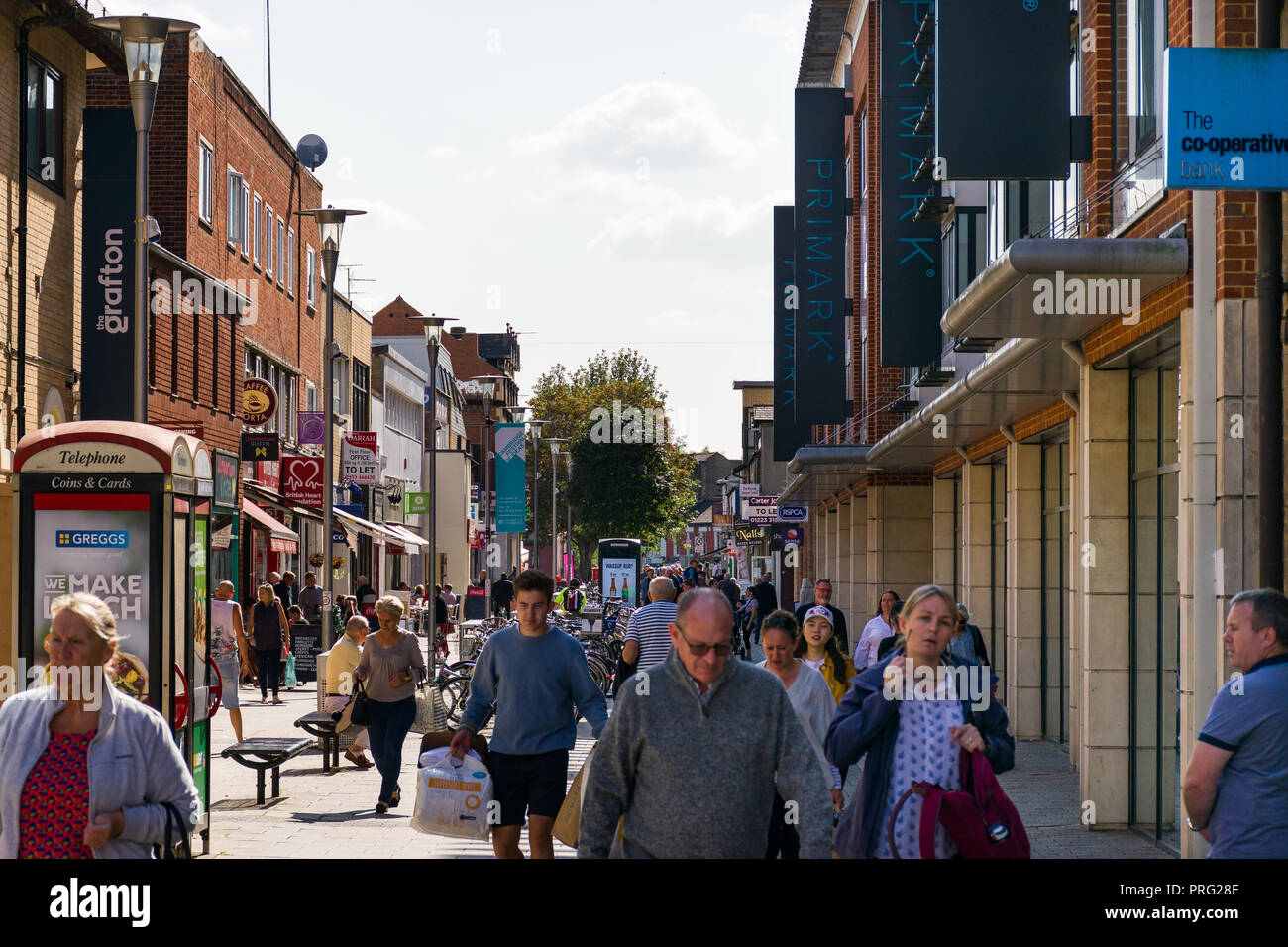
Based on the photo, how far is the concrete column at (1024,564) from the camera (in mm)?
19141

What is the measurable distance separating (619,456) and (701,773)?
7354 cm

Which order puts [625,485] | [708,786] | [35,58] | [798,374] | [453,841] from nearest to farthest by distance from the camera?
1. [708,786]
2. [453,841]
3. [35,58]
4. [798,374]
5. [625,485]

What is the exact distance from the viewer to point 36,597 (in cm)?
992

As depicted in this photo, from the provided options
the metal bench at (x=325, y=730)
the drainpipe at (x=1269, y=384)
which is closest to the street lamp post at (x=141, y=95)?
the metal bench at (x=325, y=730)

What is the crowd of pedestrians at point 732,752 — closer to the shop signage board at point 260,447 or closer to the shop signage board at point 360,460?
the shop signage board at point 260,447

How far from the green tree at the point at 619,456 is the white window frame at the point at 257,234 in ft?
126

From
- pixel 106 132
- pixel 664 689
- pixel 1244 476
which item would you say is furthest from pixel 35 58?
pixel 664 689

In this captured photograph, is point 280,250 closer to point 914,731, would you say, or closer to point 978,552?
point 978,552

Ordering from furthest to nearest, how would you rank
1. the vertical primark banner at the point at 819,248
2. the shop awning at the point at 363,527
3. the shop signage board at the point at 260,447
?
the shop awning at the point at 363,527, the shop signage board at the point at 260,447, the vertical primark banner at the point at 819,248

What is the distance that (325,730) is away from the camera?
51.9 feet

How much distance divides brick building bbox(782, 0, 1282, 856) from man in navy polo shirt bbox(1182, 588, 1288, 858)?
4.06m
